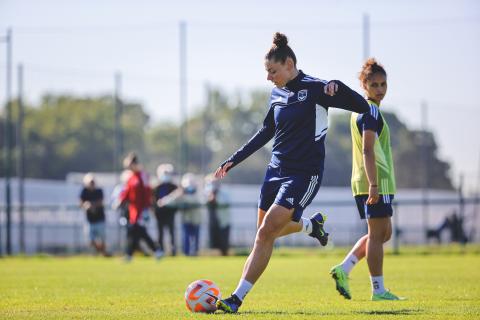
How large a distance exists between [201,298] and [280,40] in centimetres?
227

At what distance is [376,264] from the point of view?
9.40 meters

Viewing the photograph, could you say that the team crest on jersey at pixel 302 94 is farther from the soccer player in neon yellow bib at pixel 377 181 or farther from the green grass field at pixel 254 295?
the green grass field at pixel 254 295

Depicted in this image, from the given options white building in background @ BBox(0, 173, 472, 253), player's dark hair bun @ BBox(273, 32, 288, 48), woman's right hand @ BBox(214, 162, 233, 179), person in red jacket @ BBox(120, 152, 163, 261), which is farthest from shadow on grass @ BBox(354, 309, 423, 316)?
white building in background @ BBox(0, 173, 472, 253)

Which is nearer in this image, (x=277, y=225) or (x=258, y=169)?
(x=277, y=225)

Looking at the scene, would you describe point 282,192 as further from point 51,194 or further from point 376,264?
point 51,194

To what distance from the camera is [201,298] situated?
811cm

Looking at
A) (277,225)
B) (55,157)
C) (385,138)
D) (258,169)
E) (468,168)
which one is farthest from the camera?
(55,157)

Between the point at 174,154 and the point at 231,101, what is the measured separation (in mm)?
7002

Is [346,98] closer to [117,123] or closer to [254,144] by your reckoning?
[254,144]

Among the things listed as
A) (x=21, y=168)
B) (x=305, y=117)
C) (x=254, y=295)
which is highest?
(x=305, y=117)

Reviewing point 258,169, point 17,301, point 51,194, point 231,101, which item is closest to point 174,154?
point 231,101

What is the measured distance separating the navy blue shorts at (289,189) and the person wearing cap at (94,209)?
17.6m

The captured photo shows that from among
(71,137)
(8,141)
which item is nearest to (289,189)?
(8,141)

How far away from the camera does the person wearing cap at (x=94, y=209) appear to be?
83.7 feet
